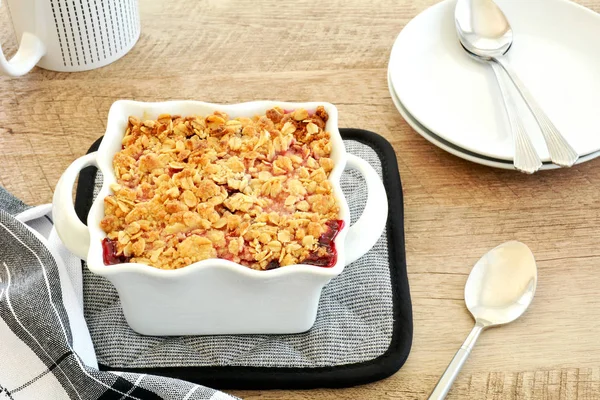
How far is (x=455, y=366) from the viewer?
2.38 ft

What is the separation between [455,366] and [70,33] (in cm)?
65

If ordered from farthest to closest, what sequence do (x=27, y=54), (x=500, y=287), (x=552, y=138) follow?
(x=27, y=54) → (x=552, y=138) → (x=500, y=287)

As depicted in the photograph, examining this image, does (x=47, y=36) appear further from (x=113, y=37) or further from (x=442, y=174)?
(x=442, y=174)

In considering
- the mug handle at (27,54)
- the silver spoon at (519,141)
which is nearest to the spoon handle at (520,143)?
the silver spoon at (519,141)

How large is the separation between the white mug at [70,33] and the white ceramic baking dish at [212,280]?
26 centimetres

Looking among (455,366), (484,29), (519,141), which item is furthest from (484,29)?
(455,366)

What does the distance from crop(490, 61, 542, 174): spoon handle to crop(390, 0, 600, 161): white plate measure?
2 centimetres

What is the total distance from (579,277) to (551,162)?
15 cm

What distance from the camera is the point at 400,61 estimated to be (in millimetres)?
1034

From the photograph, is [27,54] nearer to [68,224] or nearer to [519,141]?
[68,224]

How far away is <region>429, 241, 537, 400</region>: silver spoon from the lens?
0.78 meters

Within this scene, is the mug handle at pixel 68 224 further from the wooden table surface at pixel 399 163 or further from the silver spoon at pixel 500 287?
the silver spoon at pixel 500 287

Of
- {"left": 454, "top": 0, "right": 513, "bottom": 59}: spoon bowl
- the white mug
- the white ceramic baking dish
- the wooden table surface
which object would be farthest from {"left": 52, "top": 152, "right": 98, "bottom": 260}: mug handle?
{"left": 454, "top": 0, "right": 513, "bottom": 59}: spoon bowl

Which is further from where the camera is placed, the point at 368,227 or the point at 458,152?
the point at 458,152
